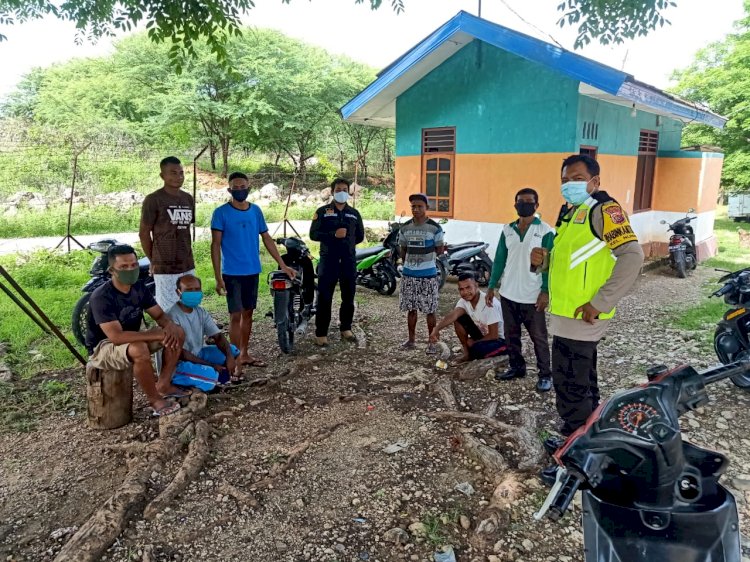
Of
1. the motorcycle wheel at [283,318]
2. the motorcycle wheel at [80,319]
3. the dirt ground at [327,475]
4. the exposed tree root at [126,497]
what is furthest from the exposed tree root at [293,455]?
the motorcycle wheel at [80,319]

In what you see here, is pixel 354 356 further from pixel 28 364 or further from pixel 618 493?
pixel 618 493

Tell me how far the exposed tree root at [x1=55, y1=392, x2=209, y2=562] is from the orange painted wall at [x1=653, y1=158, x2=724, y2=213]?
1023cm

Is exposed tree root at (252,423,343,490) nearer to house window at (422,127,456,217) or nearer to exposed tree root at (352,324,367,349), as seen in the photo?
exposed tree root at (352,324,367,349)

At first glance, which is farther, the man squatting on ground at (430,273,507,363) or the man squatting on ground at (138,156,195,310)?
the man squatting on ground at (430,273,507,363)

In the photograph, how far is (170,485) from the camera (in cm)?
296

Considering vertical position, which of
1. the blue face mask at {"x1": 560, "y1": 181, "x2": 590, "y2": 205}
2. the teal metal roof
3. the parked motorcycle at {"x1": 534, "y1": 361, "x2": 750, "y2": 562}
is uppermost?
the teal metal roof

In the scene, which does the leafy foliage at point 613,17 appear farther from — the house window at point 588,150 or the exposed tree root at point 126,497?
the exposed tree root at point 126,497

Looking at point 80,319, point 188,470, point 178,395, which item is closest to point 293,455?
point 188,470

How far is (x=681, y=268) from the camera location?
9.28 m

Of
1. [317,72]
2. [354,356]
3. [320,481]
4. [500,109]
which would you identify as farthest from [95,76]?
[320,481]

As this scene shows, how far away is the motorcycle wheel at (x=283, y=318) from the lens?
5.16 meters

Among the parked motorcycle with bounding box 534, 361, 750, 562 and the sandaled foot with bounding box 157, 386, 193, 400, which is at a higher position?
the parked motorcycle with bounding box 534, 361, 750, 562

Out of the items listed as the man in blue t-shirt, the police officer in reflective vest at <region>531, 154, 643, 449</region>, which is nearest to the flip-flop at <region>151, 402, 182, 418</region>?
the man in blue t-shirt

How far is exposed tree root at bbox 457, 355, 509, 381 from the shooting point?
470cm
